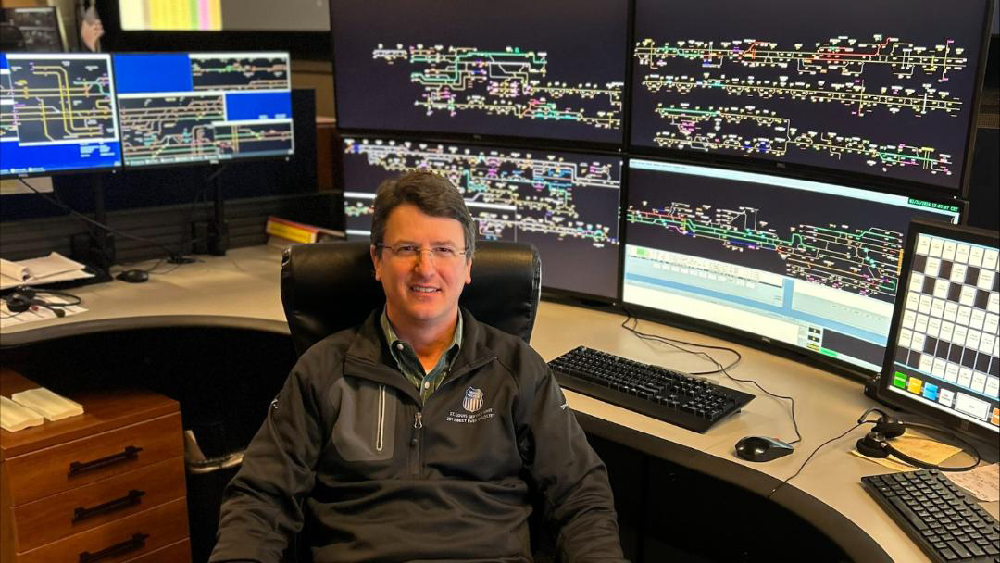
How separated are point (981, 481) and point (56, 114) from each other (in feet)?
8.06

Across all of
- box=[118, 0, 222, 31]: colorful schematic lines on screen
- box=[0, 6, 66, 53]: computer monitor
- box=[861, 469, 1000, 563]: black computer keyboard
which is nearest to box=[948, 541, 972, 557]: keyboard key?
box=[861, 469, 1000, 563]: black computer keyboard

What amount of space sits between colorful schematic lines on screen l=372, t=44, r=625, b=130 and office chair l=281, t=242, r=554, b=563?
0.72 m

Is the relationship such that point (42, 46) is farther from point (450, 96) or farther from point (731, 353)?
point (731, 353)

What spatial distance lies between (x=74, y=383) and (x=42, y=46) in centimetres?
108

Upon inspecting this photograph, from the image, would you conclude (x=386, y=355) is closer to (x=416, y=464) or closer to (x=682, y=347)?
(x=416, y=464)

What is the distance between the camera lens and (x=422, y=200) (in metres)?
1.64

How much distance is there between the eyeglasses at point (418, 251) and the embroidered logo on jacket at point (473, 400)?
0.24 meters

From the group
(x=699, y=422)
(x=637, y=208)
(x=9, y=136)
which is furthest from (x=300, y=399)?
(x=9, y=136)

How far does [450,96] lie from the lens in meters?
2.65

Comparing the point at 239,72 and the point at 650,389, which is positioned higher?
the point at 239,72

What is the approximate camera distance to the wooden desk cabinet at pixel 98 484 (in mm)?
2244

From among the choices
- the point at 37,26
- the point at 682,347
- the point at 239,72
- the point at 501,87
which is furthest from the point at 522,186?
the point at 37,26

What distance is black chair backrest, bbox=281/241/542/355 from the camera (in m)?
1.78

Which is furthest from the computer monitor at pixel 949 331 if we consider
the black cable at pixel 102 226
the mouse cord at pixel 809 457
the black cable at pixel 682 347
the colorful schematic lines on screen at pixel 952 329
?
the black cable at pixel 102 226
